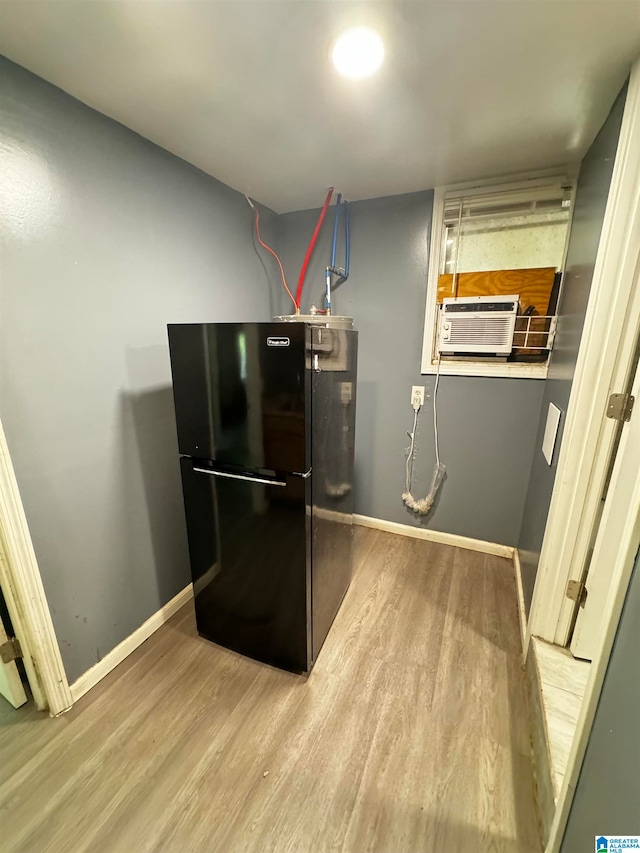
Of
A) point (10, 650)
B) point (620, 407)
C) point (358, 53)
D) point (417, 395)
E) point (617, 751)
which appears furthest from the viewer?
point (417, 395)

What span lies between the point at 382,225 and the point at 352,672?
99.0 inches

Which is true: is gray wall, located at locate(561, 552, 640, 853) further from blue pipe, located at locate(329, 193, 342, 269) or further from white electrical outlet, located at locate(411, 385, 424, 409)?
blue pipe, located at locate(329, 193, 342, 269)

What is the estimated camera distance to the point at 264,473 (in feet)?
4.43

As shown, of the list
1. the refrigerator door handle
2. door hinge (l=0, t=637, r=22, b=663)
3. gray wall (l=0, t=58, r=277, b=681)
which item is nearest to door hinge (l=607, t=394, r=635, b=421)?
the refrigerator door handle

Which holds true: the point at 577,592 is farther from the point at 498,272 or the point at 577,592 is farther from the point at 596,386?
the point at 498,272

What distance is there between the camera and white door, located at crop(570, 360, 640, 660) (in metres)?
0.75

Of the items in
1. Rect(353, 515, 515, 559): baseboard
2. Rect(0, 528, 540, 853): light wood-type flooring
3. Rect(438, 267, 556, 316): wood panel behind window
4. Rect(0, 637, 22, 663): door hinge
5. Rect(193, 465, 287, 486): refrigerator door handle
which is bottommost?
Rect(0, 528, 540, 853): light wood-type flooring

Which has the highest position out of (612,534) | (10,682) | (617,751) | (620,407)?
(620,407)

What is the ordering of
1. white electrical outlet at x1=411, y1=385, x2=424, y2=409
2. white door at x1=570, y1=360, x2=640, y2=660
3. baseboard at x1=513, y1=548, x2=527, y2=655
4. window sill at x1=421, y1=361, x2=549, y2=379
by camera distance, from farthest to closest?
1. white electrical outlet at x1=411, y1=385, x2=424, y2=409
2. window sill at x1=421, y1=361, x2=549, y2=379
3. baseboard at x1=513, y1=548, x2=527, y2=655
4. white door at x1=570, y1=360, x2=640, y2=660

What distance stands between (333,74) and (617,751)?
6.24 ft

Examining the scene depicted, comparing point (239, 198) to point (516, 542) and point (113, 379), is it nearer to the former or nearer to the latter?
point (113, 379)

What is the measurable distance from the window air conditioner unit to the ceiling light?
1263 millimetres

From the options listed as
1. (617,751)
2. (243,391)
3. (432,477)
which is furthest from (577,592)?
(243,391)

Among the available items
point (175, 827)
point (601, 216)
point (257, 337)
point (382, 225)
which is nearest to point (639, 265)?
point (601, 216)
